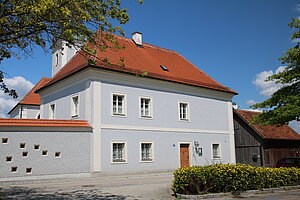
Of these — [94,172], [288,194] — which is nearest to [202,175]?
[288,194]

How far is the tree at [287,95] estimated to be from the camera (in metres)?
13.8

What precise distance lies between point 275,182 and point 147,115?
10697 mm

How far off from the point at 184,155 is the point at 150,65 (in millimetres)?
6781

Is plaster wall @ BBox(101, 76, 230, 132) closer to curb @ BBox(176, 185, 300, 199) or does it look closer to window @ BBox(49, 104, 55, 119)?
window @ BBox(49, 104, 55, 119)

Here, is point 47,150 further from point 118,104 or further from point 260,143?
point 260,143

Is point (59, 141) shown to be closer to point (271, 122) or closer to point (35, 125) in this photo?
point (35, 125)

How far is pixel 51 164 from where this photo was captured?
1608 cm

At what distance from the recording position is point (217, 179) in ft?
32.8

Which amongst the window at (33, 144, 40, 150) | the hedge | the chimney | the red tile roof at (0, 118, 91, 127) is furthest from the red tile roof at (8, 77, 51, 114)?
the hedge

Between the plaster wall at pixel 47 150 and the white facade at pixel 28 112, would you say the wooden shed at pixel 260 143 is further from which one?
the white facade at pixel 28 112

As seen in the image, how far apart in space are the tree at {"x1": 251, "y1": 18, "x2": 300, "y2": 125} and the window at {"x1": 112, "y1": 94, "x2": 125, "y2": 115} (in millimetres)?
8089

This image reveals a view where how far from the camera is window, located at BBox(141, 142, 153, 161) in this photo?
20.2 m

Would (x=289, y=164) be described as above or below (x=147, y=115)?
below

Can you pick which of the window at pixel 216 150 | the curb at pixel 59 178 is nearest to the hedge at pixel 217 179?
the curb at pixel 59 178
